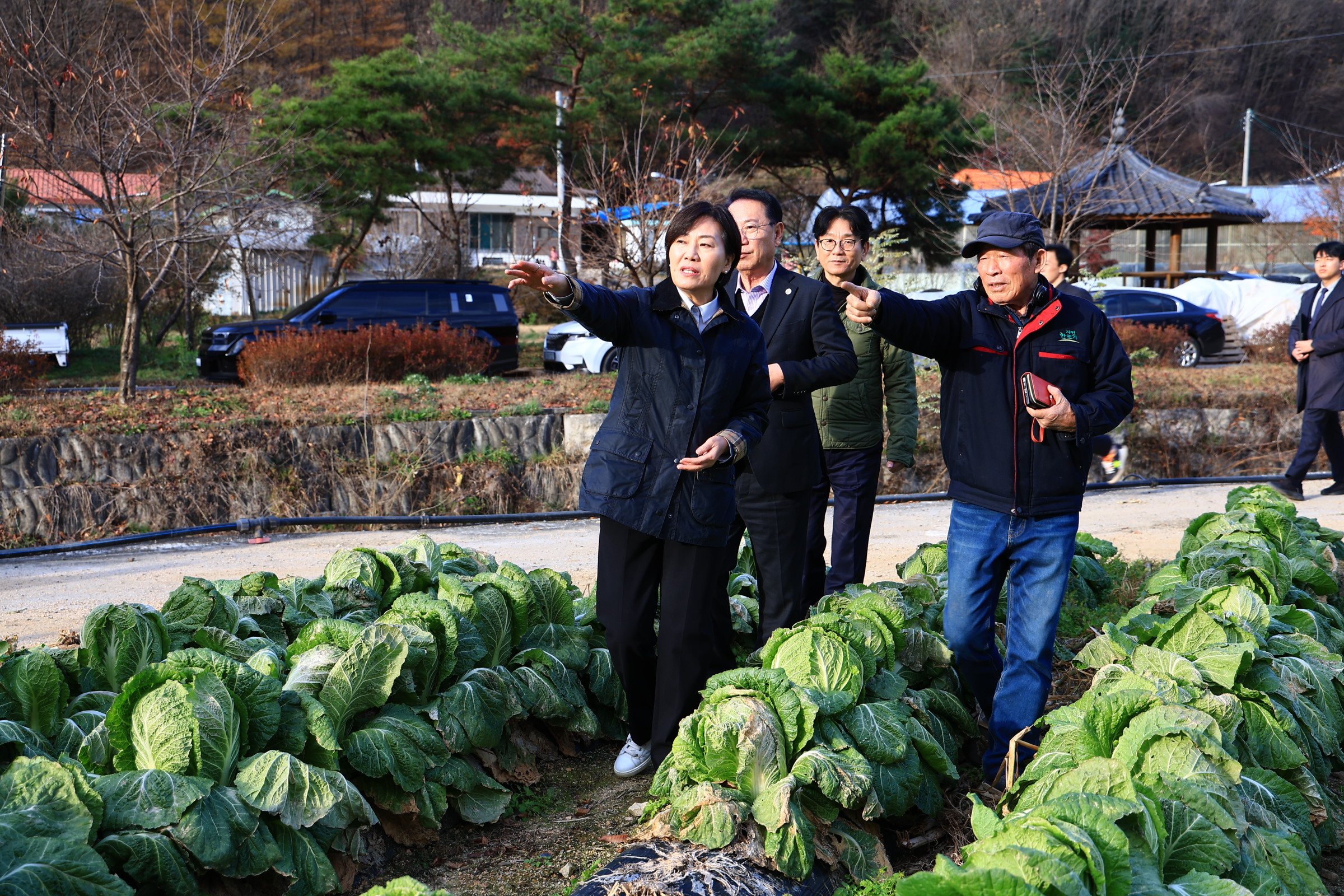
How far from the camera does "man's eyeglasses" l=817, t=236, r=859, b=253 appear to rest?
13.9ft

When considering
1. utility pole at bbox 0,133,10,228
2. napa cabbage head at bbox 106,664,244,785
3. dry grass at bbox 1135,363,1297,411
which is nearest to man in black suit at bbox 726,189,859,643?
napa cabbage head at bbox 106,664,244,785

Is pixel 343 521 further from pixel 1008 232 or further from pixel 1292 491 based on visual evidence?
pixel 1292 491

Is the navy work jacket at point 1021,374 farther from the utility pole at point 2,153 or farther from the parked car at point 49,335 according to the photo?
the parked car at point 49,335

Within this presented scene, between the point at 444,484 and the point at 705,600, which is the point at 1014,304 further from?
the point at 444,484

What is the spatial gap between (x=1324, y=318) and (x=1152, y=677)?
5776 millimetres

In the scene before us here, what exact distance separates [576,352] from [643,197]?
2.81 metres

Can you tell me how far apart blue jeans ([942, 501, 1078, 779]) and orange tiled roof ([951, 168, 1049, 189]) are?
14.8 m

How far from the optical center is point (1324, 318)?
A: 773cm

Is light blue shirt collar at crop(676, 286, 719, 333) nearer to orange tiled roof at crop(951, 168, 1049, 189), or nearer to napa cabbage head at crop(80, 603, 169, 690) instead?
napa cabbage head at crop(80, 603, 169, 690)

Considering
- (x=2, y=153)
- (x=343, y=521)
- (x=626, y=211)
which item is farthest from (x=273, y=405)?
(x=626, y=211)

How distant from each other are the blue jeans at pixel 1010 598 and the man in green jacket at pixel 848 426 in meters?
0.83

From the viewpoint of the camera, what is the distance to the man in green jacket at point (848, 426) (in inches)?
168

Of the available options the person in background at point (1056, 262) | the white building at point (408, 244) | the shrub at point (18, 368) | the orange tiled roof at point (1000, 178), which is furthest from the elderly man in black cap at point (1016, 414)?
the orange tiled roof at point (1000, 178)

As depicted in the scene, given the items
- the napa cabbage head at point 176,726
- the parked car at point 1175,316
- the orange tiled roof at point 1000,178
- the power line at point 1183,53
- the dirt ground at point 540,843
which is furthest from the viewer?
the power line at point 1183,53
